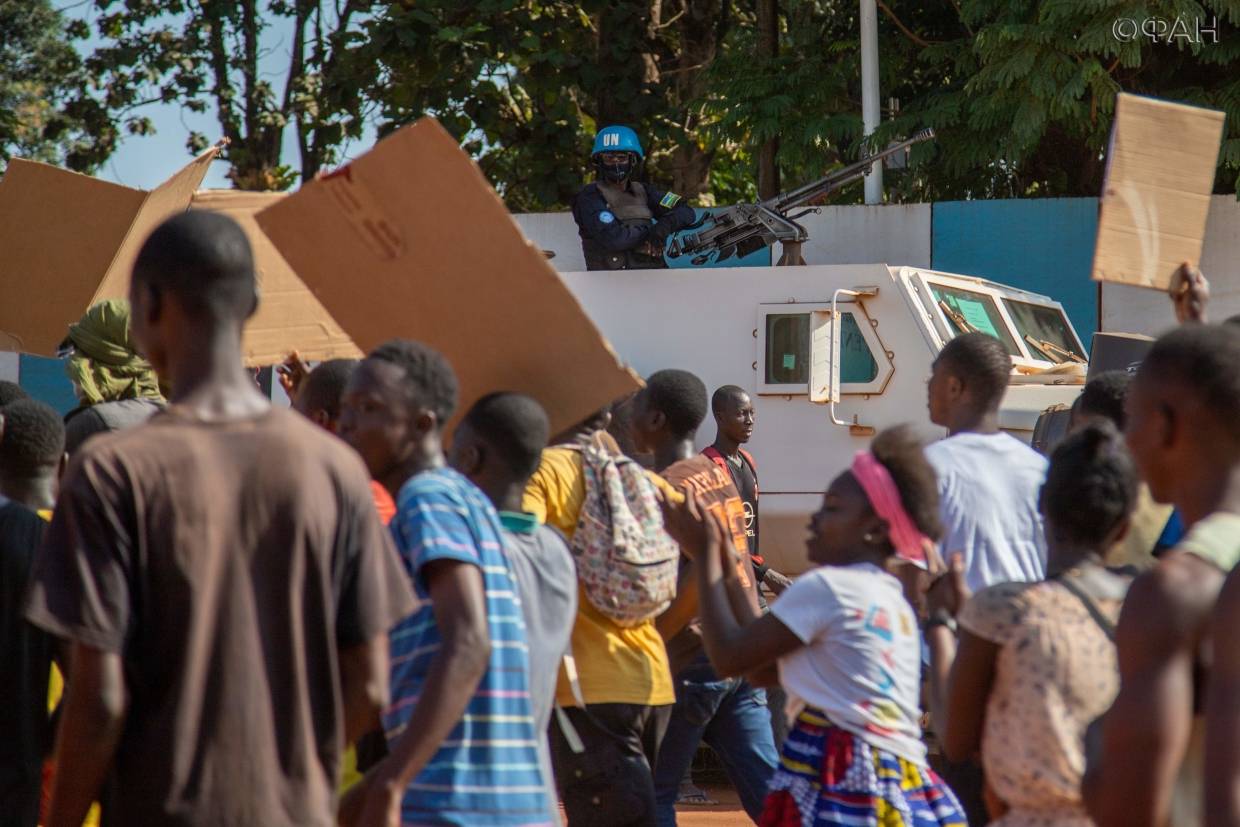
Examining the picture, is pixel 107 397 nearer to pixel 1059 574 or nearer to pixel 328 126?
pixel 1059 574

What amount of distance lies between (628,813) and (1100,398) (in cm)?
155

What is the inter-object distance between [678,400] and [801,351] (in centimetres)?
425

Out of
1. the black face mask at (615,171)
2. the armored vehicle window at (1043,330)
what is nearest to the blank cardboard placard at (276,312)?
the armored vehicle window at (1043,330)

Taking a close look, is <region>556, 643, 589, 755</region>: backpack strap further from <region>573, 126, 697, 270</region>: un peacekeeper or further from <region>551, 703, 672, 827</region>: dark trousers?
<region>573, 126, 697, 270</region>: un peacekeeper

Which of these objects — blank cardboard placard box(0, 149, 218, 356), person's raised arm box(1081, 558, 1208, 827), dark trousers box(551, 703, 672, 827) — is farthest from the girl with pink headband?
blank cardboard placard box(0, 149, 218, 356)

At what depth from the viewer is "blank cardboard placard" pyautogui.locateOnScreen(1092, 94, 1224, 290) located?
3570 mm

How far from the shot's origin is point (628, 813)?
424cm

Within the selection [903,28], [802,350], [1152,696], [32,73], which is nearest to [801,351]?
[802,350]

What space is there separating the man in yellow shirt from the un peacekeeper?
632 cm

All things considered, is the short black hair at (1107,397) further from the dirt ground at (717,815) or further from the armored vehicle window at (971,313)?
the armored vehicle window at (971,313)

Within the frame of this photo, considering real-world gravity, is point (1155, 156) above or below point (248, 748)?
above

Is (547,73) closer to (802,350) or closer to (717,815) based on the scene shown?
(802,350)

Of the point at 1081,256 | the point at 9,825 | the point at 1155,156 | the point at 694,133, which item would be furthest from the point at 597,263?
the point at 9,825

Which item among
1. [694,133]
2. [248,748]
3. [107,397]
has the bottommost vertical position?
[248,748]
